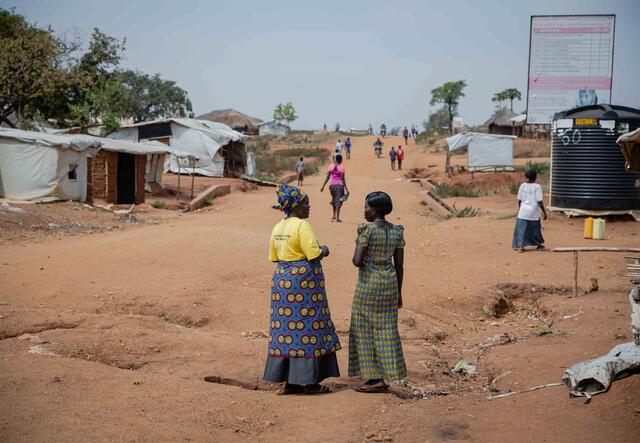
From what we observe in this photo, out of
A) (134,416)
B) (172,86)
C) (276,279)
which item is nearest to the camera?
(134,416)

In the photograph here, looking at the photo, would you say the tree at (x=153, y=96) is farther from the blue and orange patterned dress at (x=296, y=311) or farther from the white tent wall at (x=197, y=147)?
the blue and orange patterned dress at (x=296, y=311)

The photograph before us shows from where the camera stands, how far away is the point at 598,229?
13195mm

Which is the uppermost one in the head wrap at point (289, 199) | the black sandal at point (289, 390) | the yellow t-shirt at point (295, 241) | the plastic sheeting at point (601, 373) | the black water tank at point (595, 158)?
the black water tank at point (595, 158)

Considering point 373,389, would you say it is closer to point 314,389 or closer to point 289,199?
point 314,389

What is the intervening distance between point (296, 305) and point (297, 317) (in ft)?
0.29

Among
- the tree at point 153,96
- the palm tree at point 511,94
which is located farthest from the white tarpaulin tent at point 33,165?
the palm tree at point 511,94

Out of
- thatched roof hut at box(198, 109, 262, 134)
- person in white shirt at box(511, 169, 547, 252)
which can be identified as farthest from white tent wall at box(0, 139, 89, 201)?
thatched roof hut at box(198, 109, 262, 134)

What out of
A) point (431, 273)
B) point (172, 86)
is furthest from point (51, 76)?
point (172, 86)

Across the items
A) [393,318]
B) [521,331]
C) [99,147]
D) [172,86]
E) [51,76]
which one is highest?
[172,86]

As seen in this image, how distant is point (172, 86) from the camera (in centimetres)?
5447

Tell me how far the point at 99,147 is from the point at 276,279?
52.2 ft

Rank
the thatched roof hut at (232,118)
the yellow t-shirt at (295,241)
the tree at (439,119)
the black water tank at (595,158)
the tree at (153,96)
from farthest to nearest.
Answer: the tree at (439,119) < the thatched roof hut at (232,118) < the tree at (153,96) < the black water tank at (595,158) < the yellow t-shirt at (295,241)

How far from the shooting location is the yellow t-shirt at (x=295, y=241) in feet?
16.5

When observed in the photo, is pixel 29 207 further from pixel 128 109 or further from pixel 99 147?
pixel 128 109
